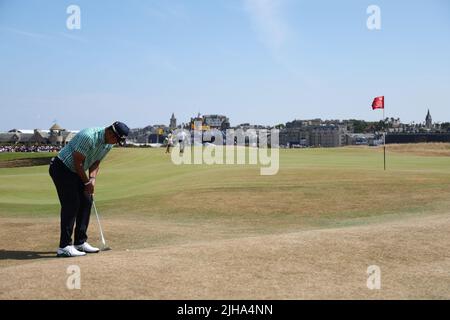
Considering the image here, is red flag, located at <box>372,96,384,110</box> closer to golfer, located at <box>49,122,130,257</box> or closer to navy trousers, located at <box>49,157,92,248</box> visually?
golfer, located at <box>49,122,130,257</box>

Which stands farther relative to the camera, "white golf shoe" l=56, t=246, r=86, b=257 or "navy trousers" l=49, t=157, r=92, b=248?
"navy trousers" l=49, t=157, r=92, b=248

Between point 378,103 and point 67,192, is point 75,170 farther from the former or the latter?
point 378,103

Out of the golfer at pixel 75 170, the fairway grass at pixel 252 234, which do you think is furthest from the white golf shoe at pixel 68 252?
the fairway grass at pixel 252 234

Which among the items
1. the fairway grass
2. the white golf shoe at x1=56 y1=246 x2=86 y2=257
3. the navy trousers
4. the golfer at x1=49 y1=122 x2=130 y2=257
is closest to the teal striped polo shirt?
the golfer at x1=49 y1=122 x2=130 y2=257

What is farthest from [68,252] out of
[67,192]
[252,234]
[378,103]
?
[378,103]

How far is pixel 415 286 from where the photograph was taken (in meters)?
6.42
